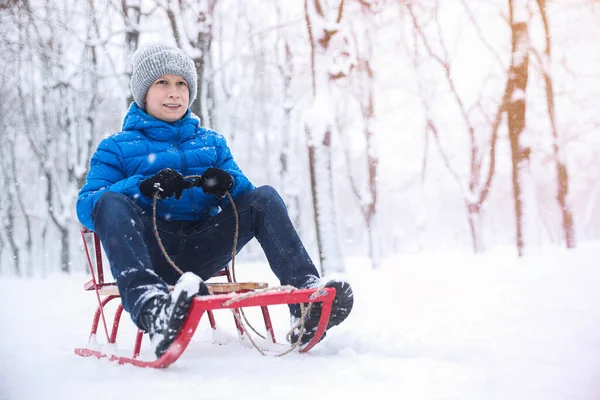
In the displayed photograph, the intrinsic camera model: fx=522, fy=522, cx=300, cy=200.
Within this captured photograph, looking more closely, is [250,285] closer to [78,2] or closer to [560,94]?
[78,2]

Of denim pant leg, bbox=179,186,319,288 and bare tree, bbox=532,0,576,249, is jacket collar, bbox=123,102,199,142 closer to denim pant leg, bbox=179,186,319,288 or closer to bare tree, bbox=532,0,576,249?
denim pant leg, bbox=179,186,319,288

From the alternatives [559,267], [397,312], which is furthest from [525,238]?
[397,312]

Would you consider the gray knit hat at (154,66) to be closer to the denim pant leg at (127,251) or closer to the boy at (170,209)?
the boy at (170,209)

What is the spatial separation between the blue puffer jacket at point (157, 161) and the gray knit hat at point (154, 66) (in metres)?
0.13

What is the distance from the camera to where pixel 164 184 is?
7.29ft

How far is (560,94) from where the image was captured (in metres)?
16.5

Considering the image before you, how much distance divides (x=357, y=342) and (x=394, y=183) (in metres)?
25.9

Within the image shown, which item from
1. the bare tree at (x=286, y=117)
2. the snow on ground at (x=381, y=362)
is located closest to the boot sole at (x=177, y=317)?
the snow on ground at (x=381, y=362)

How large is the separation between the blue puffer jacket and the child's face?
0.17 feet

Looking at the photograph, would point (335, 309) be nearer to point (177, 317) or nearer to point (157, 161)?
point (177, 317)

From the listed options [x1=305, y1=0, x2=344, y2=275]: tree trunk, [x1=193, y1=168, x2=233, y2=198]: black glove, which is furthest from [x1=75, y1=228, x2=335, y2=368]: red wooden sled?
[x1=305, y1=0, x2=344, y2=275]: tree trunk

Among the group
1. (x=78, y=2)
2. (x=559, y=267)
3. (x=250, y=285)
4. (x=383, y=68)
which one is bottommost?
(x=559, y=267)

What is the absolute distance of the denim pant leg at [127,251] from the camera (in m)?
1.96

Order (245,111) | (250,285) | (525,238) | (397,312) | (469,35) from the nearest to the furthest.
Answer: (250,285), (397,312), (525,238), (469,35), (245,111)
